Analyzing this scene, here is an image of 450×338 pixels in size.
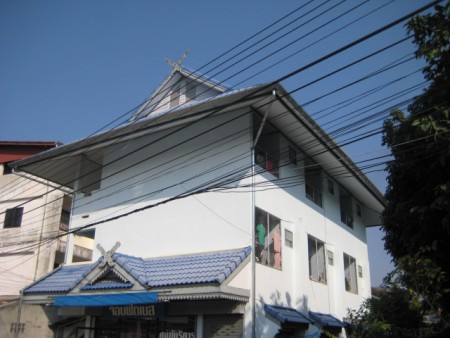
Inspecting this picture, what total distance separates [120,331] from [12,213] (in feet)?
52.5

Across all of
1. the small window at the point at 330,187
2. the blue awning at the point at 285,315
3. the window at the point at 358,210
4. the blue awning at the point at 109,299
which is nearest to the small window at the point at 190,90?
the small window at the point at 330,187

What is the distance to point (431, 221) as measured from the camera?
9.79 m

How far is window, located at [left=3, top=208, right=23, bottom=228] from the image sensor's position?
28341 mm

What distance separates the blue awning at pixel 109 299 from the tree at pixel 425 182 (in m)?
6.65

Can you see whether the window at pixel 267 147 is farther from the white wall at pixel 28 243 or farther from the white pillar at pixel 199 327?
the white wall at pixel 28 243

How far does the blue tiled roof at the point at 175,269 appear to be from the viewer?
13.0 metres

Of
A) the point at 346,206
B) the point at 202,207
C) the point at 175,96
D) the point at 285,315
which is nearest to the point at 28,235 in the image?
the point at 175,96

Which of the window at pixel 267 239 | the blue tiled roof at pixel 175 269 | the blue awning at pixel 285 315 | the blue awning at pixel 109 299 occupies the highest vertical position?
the window at pixel 267 239

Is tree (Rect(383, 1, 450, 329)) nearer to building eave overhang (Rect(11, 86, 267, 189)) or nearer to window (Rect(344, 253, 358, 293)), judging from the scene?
building eave overhang (Rect(11, 86, 267, 189))

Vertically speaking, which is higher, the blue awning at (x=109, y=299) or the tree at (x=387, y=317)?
the blue awning at (x=109, y=299)

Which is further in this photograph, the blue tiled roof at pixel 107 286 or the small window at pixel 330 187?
the small window at pixel 330 187

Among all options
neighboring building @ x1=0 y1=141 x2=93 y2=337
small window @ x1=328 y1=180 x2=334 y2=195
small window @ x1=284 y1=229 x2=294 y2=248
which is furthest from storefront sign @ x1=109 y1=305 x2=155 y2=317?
neighboring building @ x1=0 y1=141 x2=93 y2=337

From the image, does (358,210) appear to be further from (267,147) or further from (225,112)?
(225,112)

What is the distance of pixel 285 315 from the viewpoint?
48.1 feet
